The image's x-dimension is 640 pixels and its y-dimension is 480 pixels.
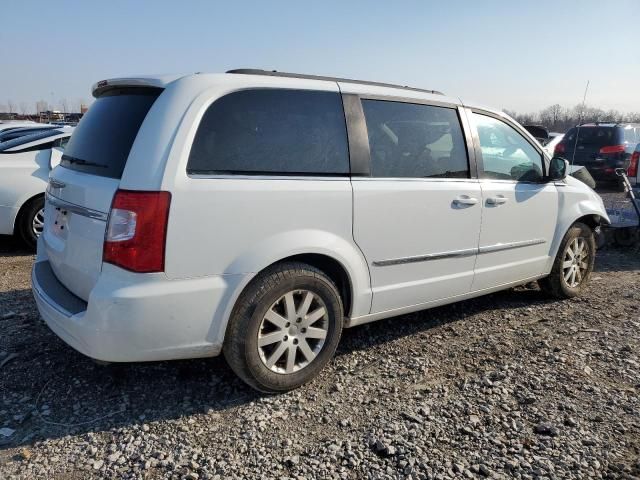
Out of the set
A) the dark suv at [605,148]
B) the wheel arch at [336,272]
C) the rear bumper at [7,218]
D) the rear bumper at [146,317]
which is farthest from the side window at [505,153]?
the dark suv at [605,148]

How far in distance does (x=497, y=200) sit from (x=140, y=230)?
8.66ft

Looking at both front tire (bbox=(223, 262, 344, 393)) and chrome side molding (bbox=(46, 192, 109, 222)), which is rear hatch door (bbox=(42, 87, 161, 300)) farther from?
front tire (bbox=(223, 262, 344, 393))

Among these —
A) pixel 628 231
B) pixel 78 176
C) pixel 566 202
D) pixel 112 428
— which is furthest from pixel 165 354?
pixel 628 231

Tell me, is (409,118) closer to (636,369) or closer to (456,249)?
(456,249)

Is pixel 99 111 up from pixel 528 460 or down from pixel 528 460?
up

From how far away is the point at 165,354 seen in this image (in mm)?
2680

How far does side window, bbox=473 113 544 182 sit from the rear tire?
502cm

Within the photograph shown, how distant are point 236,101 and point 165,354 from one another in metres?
1.40

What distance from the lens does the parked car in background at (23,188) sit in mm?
5898

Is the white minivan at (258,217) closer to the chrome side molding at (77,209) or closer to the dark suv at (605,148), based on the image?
the chrome side molding at (77,209)

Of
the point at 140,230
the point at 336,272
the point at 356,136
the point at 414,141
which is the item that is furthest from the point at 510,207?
the point at 140,230

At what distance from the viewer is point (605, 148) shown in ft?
42.0

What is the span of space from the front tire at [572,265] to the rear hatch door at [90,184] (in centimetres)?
374

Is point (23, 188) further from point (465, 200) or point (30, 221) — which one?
point (465, 200)
